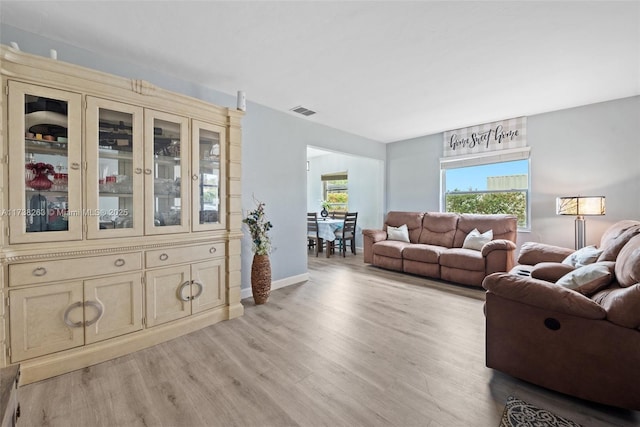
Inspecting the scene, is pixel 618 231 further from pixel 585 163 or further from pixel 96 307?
pixel 96 307

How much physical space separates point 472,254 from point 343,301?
6.72ft

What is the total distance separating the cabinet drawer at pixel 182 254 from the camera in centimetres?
233

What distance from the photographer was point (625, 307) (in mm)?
1472

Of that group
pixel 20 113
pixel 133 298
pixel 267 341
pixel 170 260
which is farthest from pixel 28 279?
pixel 267 341

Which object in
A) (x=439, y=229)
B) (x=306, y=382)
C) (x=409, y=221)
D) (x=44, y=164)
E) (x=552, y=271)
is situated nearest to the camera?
(x=306, y=382)

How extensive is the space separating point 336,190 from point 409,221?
2.65 meters

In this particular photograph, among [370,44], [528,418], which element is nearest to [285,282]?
[528,418]

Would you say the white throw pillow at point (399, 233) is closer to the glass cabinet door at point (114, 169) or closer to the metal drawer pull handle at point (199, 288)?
the metal drawer pull handle at point (199, 288)

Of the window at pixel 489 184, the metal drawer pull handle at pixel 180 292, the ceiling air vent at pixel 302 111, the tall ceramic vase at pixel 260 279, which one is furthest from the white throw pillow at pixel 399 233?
the metal drawer pull handle at pixel 180 292

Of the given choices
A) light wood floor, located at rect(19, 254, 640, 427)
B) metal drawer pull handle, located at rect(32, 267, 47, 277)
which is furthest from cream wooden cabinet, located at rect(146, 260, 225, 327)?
metal drawer pull handle, located at rect(32, 267, 47, 277)

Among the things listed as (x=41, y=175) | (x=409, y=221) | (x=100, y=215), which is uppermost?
(x=41, y=175)

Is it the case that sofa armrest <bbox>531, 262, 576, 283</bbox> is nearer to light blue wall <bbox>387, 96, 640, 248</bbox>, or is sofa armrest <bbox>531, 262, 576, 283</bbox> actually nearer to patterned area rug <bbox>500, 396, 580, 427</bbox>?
patterned area rug <bbox>500, 396, 580, 427</bbox>

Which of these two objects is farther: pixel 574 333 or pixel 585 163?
pixel 585 163

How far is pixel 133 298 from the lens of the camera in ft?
7.30
